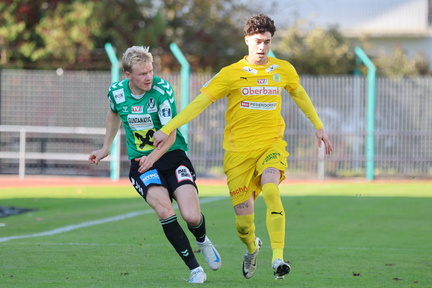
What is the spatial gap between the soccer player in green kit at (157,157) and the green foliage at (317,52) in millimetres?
22323

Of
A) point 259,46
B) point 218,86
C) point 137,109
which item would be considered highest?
point 259,46

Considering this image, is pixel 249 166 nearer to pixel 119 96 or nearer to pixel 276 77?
pixel 276 77

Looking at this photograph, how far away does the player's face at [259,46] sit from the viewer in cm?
759

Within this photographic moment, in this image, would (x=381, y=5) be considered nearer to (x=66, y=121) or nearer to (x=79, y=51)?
(x=79, y=51)

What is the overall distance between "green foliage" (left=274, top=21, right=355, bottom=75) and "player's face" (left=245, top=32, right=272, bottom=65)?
72.1ft

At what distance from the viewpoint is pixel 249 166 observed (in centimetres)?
775

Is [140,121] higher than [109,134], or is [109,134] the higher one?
[140,121]

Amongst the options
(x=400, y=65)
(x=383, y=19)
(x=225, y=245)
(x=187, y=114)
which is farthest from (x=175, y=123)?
(x=383, y=19)

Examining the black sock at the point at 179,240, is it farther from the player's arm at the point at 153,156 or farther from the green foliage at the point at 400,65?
the green foliage at the point at 400,65

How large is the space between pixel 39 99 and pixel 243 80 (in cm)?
1732

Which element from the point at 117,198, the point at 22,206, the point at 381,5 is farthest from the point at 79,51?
the point at 381,5

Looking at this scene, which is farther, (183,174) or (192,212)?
(183,174)

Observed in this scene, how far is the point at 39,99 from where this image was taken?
79.6 ft

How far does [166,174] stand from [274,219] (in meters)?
A: 0.99
